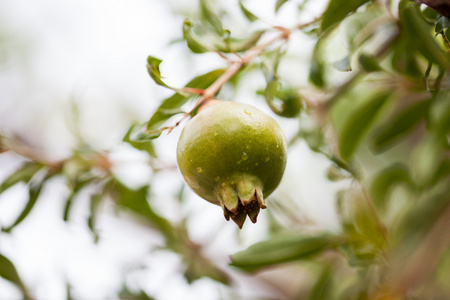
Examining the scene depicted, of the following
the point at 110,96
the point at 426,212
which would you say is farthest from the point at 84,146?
the point at 110,96

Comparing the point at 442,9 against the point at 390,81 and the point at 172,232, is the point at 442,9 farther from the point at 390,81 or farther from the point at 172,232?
the point at 172,232

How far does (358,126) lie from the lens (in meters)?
1.02

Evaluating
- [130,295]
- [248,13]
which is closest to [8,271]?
[130,295]

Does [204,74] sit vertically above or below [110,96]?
above

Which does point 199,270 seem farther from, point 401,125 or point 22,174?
point 401,125

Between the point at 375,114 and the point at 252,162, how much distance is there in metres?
0.55

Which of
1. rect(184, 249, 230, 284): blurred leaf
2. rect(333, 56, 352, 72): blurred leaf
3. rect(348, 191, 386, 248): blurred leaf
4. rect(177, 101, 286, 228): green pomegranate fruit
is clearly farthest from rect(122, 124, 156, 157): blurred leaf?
rect(348, 191, 386, 248): blurred leaf

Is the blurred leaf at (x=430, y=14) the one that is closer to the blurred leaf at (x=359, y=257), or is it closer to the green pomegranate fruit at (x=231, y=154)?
the green pomegranate fruit at (x=231, y=154)

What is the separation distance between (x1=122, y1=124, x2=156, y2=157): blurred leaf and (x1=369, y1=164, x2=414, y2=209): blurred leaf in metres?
0.66

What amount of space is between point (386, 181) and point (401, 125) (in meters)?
0.23

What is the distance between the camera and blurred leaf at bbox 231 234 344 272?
3.01 feet

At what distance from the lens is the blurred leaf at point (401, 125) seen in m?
1.00

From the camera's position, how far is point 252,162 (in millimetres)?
620

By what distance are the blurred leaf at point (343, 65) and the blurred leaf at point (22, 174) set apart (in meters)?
0.77
